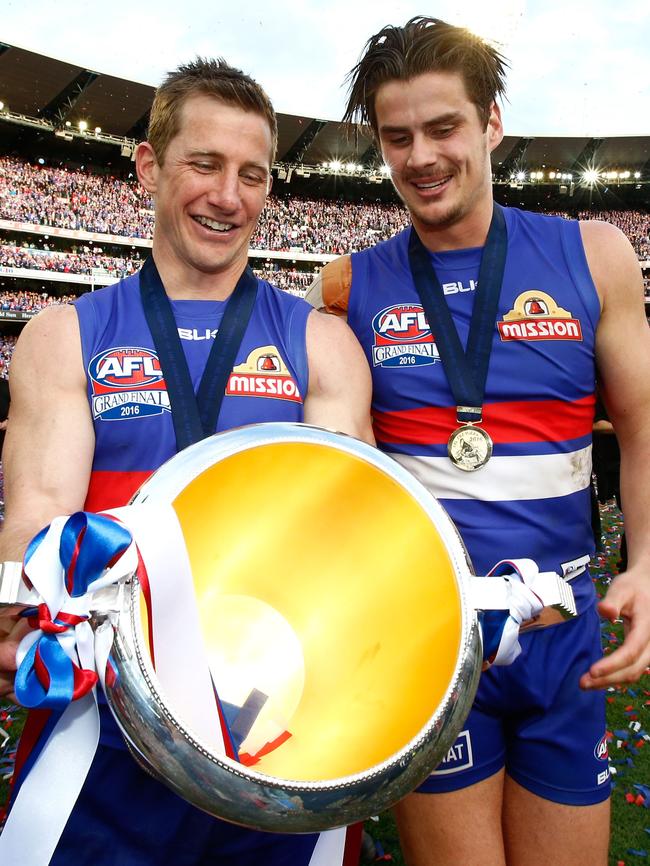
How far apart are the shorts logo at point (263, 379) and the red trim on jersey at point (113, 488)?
30 cm

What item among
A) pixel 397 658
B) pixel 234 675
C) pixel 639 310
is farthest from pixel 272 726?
pixel 639 310

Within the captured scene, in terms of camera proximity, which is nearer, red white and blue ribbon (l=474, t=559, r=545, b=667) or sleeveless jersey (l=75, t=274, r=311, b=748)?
red white and blue ribbon (l=474, t=559, r=545, b=667)

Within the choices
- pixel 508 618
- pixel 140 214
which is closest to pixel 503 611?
pixel 508 618

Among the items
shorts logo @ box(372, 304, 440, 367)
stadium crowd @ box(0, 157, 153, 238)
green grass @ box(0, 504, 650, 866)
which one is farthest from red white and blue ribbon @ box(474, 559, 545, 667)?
stadium crowd @ box(0, 157, 153, 238)

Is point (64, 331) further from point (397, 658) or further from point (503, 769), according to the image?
point (503, 769)

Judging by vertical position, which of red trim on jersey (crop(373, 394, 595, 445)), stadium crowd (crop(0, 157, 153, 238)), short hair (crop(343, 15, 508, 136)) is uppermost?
stadium crowd (crop(0, 157, 153, 238))

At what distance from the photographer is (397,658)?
3.10 feet

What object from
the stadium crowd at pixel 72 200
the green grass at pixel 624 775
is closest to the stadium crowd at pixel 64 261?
the stadium crowd at pixel 72 200

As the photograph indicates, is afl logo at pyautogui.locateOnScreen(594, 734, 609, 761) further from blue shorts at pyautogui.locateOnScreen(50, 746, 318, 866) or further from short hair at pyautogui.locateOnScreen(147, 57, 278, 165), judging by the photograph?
short hair at pyautogui.locateOnScreen(147, 57, 278, 165)

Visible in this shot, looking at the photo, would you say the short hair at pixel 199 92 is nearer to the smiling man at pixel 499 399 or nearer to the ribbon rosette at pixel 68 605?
the smiling man at pixel 499 399

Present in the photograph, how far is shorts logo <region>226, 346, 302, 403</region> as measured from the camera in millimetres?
1648

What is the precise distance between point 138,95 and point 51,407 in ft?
113

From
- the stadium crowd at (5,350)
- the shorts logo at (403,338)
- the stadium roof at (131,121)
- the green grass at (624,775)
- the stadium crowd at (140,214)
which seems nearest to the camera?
the shorts logo at (403,338)

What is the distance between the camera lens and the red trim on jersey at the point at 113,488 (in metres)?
1.58
